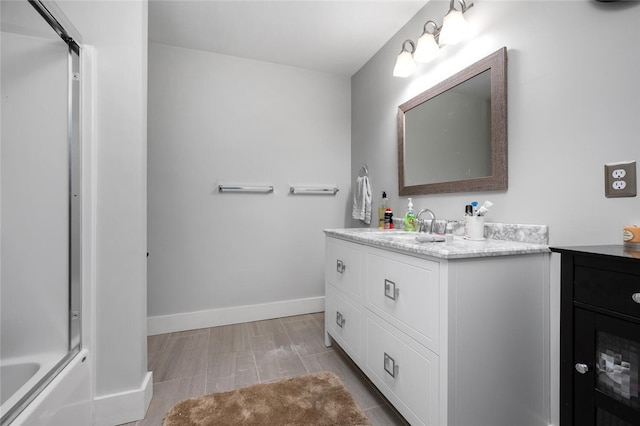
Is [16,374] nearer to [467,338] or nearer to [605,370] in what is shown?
[467,338]

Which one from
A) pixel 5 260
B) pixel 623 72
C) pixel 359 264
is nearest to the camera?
pixel 623 72

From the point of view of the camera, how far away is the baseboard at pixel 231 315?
2250 millimetres

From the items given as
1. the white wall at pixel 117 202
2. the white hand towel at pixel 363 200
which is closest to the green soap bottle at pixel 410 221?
the white hand towel at pixel 363 200

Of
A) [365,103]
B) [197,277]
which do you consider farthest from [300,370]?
[365,103]

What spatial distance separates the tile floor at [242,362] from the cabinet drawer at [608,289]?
960 mm

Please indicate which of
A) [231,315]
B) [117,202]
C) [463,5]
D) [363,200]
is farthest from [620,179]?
[231,315]

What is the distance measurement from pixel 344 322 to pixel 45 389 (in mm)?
1325

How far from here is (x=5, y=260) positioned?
116 cm

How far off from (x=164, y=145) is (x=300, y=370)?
1.96 m

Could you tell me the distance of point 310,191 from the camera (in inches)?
104

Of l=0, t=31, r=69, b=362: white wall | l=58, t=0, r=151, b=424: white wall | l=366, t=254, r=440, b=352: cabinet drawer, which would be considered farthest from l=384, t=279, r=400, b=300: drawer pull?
l=0, t=31, r=69, b=362: white wall

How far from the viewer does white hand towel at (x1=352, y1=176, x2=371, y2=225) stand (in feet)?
7.93

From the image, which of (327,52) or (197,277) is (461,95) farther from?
(197,277)

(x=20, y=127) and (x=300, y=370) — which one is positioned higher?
(x=20, y=127)
